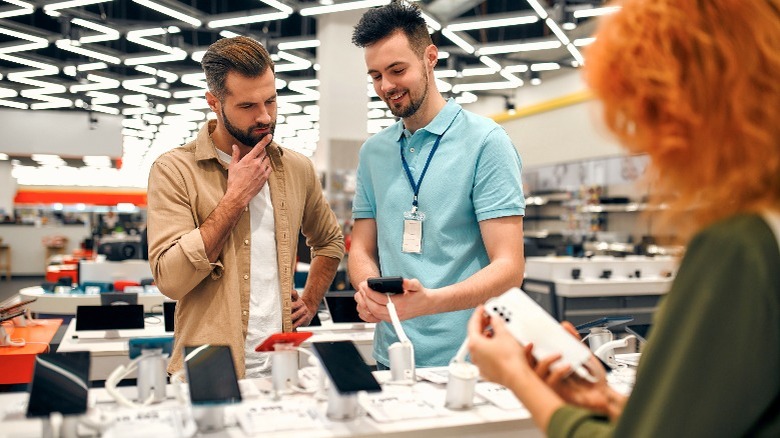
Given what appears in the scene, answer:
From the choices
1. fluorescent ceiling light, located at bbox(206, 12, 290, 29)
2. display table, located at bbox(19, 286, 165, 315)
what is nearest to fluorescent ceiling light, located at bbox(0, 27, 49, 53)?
fluorescent ceiling light, located at bbox(206, 12, 290, 29)

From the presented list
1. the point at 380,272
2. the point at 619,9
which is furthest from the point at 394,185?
the point at 619,9

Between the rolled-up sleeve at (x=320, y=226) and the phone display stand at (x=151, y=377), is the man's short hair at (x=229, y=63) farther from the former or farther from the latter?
the phone display stand at (x=151, y=377)

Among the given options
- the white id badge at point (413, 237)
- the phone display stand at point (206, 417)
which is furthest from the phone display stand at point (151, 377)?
the white id badge at point (413, 237)

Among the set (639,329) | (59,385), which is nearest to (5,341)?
(59,385)

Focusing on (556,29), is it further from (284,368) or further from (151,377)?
(151,377)

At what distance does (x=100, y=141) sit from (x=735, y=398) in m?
11.1

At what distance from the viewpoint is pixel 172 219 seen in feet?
6.13

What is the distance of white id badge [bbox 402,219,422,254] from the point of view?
199 centimetres

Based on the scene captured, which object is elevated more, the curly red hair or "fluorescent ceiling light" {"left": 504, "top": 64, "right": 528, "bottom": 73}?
"fluorescent ceiling light" {"left": 504, "top": 64, "right": 528, "bottom": 73}

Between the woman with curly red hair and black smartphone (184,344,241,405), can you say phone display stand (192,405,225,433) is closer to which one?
black smartphone (184,344,241,405)

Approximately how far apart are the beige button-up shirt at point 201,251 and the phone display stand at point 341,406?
571 mm

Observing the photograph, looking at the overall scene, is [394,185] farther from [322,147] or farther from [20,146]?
[20,146]

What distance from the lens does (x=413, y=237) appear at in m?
1.99

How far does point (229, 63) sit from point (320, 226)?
0.67m
